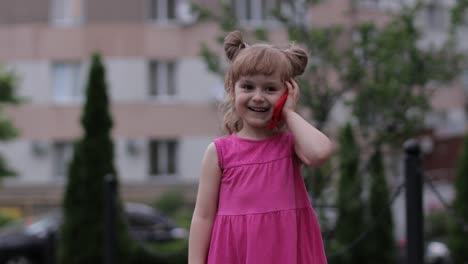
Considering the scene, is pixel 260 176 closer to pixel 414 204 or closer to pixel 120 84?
pixel 414 204

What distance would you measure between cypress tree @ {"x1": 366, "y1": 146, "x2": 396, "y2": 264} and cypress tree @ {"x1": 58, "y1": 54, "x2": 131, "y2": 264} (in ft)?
10.9

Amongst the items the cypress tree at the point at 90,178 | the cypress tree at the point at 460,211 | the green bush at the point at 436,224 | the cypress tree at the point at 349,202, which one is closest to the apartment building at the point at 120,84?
the green bush at the point at 436,224

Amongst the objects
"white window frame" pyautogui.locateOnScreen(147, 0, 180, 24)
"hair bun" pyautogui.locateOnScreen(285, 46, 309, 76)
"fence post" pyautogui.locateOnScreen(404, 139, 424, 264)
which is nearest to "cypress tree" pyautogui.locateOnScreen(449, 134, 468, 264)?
"fence post" pyautogui.locateOnScreen(404, 139, 424, 264)

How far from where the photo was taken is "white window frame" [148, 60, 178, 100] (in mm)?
28531

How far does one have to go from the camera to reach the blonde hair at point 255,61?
10.5ft

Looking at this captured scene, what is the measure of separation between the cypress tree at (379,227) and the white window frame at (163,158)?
1628 cm

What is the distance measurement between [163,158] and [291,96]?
25462 millimetres

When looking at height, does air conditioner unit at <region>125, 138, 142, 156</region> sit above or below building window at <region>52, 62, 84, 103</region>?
below

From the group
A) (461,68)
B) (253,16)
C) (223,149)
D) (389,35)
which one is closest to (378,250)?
(461,68)

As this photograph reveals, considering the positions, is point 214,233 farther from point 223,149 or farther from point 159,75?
point 159,75


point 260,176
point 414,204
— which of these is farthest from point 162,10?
point 260,176

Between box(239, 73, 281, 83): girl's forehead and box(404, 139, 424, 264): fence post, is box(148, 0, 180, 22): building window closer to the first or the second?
box(404, 139, 424, 264): fence post

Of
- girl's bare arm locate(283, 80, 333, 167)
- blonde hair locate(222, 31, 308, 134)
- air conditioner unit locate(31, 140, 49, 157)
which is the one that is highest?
blonde hair locate(222, 31, 308, 134)

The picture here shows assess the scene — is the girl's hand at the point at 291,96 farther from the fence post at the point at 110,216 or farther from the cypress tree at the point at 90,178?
the cypress tree at the point at 90,178
